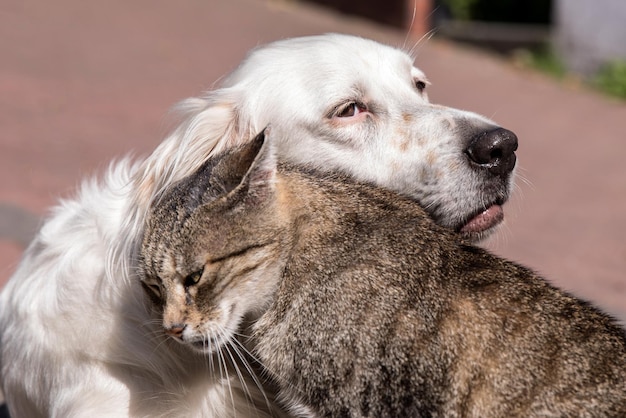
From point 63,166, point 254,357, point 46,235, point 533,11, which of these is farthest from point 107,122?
point 533,11

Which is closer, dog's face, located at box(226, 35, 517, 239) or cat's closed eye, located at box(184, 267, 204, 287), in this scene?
cat's closed eye, located at box(184, 267, 204, 287)

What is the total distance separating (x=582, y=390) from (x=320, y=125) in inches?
56.2

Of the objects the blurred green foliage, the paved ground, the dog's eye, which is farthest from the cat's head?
the blurred green foliage

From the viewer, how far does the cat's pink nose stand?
3.33 metres

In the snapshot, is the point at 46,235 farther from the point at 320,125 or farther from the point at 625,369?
the point at 625,369

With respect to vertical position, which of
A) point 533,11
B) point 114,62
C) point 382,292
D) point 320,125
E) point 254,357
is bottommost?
point 533,11

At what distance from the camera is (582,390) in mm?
3072

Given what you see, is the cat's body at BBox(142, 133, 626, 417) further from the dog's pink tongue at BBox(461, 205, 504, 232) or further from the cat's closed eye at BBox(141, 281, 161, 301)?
the dog's pink tongue at BBox(461, 205, 504, 232)

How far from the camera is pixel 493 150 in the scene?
12.2ft

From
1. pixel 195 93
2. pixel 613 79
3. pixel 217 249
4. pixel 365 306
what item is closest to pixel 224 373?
pixel 217 249

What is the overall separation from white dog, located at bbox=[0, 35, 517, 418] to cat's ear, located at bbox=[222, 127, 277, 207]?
17.4 inches

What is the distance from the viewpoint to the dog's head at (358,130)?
371cm

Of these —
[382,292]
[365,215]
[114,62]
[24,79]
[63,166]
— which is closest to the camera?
[382,292]

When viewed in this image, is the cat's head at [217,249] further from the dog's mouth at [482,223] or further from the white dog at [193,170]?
the dog's mouth at [482,223]
